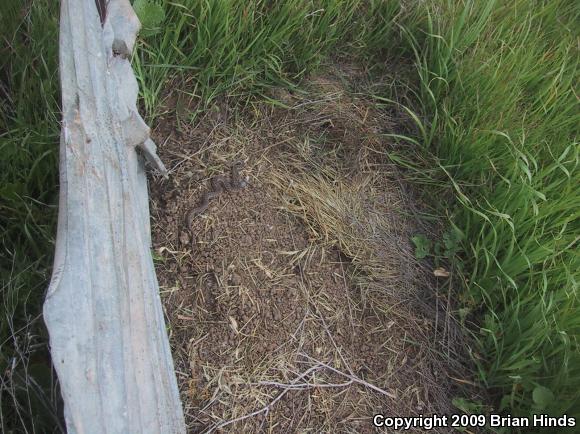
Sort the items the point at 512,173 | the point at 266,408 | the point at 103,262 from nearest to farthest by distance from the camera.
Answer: the point at 103,262, the point at 266,408, the point at 512,173

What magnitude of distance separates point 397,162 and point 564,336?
3.30 feet

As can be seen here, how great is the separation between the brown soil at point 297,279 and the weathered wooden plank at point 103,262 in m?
0.28

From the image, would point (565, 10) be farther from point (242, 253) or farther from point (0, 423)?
point (0, 423)

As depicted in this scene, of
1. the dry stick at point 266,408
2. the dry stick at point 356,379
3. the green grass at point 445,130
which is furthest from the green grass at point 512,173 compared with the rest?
the dry stick at point 266,408

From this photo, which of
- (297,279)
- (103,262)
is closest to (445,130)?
(297,279)

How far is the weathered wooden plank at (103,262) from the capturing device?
130 centimetres

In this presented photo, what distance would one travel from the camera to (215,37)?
2332mm

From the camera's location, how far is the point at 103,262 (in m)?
1.45

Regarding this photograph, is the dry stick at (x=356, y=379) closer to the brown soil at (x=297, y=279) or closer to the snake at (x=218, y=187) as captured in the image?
the brown soil at (x=297, y=279)

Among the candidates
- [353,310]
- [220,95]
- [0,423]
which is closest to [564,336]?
[353,310]

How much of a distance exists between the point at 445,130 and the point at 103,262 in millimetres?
1644

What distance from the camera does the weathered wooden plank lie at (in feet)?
4.28

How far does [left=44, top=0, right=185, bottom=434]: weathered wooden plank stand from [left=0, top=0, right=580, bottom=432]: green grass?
14.0 inches

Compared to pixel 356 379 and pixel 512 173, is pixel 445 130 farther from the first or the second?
pixel 356 379
